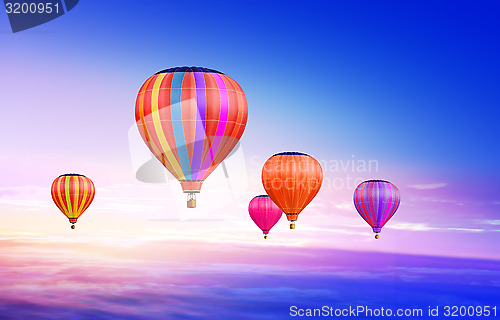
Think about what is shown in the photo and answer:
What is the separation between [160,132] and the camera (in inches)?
1711

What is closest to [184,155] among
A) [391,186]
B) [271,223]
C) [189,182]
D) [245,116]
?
[189,182]

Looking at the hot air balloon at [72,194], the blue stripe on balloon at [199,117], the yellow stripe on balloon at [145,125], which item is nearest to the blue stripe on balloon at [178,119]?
the blue stripe on balloon at [199,117]

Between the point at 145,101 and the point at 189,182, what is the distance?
535 cm

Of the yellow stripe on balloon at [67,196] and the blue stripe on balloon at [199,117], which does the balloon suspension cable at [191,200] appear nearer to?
the blue stripe on balloon at [199,117]

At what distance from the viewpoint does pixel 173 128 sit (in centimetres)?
4316

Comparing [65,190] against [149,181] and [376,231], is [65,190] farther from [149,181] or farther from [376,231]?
[376,231]

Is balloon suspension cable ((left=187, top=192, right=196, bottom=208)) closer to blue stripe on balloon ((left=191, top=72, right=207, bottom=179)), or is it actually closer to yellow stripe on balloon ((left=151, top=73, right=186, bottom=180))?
yellow stripe on balloon ((left=151, top=73, right=186, bottom=180))

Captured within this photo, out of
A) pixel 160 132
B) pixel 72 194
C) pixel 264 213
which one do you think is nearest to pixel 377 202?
pixel 264 213

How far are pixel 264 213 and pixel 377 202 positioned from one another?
8201 millimetres

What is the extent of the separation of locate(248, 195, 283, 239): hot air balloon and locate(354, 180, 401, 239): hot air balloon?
6031 mm

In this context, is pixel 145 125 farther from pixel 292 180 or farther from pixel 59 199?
pixel 59 199

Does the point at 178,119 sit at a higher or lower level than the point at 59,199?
higher

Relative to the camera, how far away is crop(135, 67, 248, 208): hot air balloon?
140ft

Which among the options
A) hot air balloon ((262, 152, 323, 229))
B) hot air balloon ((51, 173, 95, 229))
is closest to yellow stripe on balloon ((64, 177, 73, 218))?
hot air balloon ((51, 173, 95, 229))
